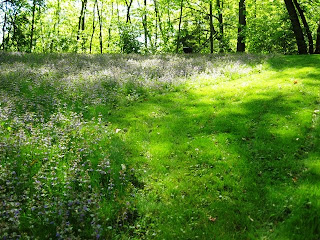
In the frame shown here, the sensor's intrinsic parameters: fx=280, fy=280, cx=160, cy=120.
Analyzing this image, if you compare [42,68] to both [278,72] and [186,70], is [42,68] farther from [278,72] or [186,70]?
[278,72]

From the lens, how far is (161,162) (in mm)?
7652

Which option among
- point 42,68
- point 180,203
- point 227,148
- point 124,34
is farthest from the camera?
point 124,34

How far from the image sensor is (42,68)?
53.3 feet

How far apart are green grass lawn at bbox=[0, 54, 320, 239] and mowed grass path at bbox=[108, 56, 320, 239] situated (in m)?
0.03

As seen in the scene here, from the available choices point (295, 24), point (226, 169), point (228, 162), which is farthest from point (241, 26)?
point (226, 169)

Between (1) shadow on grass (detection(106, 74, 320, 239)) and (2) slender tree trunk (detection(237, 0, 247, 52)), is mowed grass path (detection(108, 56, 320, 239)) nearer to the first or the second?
(1) shadow on grass (detection(106, 74, 320, 239))

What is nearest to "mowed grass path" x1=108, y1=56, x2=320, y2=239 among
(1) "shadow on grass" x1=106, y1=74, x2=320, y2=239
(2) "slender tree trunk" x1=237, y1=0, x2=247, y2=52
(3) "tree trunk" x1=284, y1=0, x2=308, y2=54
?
(1) "shadow on grass" x1=106, y1=74, x2=320, y2=239

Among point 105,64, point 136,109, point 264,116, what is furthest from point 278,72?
point 105,64

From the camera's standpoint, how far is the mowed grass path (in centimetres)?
551

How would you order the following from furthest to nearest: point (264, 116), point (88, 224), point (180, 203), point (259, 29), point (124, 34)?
point (124, 34) < point (259, 29) < point (264, 116) < point (180, 203) < point (88, 224)

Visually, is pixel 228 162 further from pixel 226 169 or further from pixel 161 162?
pixel 161 162

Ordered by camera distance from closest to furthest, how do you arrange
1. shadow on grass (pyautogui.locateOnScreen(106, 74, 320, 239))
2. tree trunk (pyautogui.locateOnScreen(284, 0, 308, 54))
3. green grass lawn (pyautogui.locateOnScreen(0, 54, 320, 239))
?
green grass lawn (pyautogui.locateOnScreen(0, 54, 320, 239)), shadow on grass (pyautogui.locateOnScreen(106, 74, 320, 239)), tree trunk (pyautogui.locateOnScreen(284, 0, 308, 54))

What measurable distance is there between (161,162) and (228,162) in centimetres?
179

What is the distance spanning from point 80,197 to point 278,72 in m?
14.5
